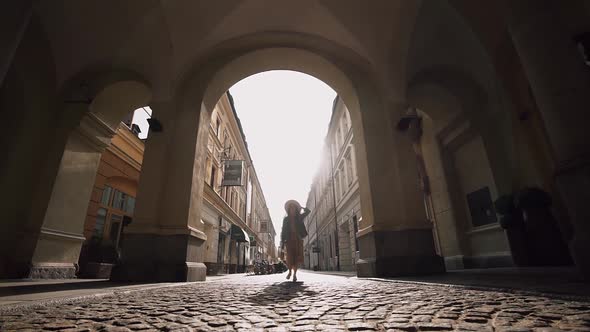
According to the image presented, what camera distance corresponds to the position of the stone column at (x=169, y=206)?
5523mm

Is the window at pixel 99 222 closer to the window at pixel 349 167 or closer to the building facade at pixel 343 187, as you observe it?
the building facade at pixel 343 187

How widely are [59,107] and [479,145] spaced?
461 inches

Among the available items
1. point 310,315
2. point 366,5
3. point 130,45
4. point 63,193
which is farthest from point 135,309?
point 366,5

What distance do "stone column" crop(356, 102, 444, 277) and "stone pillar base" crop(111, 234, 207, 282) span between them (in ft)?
13.0

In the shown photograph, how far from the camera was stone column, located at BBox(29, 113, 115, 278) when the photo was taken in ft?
20.1

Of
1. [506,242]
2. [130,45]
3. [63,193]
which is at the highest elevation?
[130,45]

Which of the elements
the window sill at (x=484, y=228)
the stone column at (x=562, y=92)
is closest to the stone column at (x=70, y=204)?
the stone column at (x=562, y=92)

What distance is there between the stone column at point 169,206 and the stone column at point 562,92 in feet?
20.2

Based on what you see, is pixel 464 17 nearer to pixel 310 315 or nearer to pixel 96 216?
pixel 310 315

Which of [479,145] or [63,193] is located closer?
[63,193]

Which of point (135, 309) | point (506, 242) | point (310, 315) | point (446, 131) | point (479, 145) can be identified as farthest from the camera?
point (446, 131)

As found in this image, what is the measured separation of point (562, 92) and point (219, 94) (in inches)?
303

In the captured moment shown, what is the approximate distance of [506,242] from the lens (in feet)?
22.4

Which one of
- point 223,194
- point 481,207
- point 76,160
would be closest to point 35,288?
point 76,160
